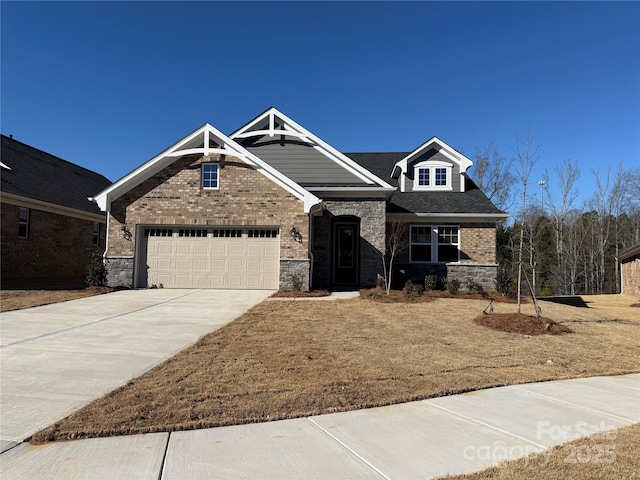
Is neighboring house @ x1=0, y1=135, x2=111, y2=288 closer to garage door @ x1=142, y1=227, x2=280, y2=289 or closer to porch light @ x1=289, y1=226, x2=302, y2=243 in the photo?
garage door @ x1=142, y1=227, x2=280, y2=289

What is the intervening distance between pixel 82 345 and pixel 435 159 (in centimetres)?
1671

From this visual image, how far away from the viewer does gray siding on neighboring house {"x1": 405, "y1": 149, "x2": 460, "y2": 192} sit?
18844 mm

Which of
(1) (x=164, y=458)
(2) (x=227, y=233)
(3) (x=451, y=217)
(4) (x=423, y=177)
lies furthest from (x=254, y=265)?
(1) (x=164, y=458)

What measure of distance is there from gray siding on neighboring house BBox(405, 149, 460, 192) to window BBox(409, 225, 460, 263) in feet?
8.07

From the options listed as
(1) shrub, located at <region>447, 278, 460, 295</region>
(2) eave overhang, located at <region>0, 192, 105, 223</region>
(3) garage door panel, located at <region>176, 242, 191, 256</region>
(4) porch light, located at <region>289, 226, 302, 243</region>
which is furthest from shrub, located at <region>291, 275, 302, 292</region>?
(2) eave overhang, located at <region>0, 192, 105, 223</region>

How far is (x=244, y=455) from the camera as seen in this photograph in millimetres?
3199

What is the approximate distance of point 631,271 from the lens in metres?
24.5

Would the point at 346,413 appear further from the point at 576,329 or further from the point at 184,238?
the point at 184,238

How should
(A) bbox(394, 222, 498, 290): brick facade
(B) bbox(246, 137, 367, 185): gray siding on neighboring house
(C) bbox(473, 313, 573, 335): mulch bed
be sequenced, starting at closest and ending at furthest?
(C) bbox(473, 313, 573, 335): mulch bed < (B) bbox(246, 137, 367, 185): gray siding on neighboring house < (A) bbox(394, 222, 498, 290): brick facade

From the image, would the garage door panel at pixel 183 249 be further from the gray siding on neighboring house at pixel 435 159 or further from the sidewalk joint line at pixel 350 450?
the sidewalk joint line at pixel 350 450

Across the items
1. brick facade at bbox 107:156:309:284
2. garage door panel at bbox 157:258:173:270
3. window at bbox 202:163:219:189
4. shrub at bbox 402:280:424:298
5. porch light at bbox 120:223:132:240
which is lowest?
shrub at bbox 402:280:424:298

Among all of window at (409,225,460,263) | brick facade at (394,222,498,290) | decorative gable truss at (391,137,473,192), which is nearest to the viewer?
brick facade at (394,222,498,290)

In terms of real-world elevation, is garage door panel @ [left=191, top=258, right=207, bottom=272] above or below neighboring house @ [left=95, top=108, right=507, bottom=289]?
below

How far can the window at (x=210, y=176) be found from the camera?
1529 cm
